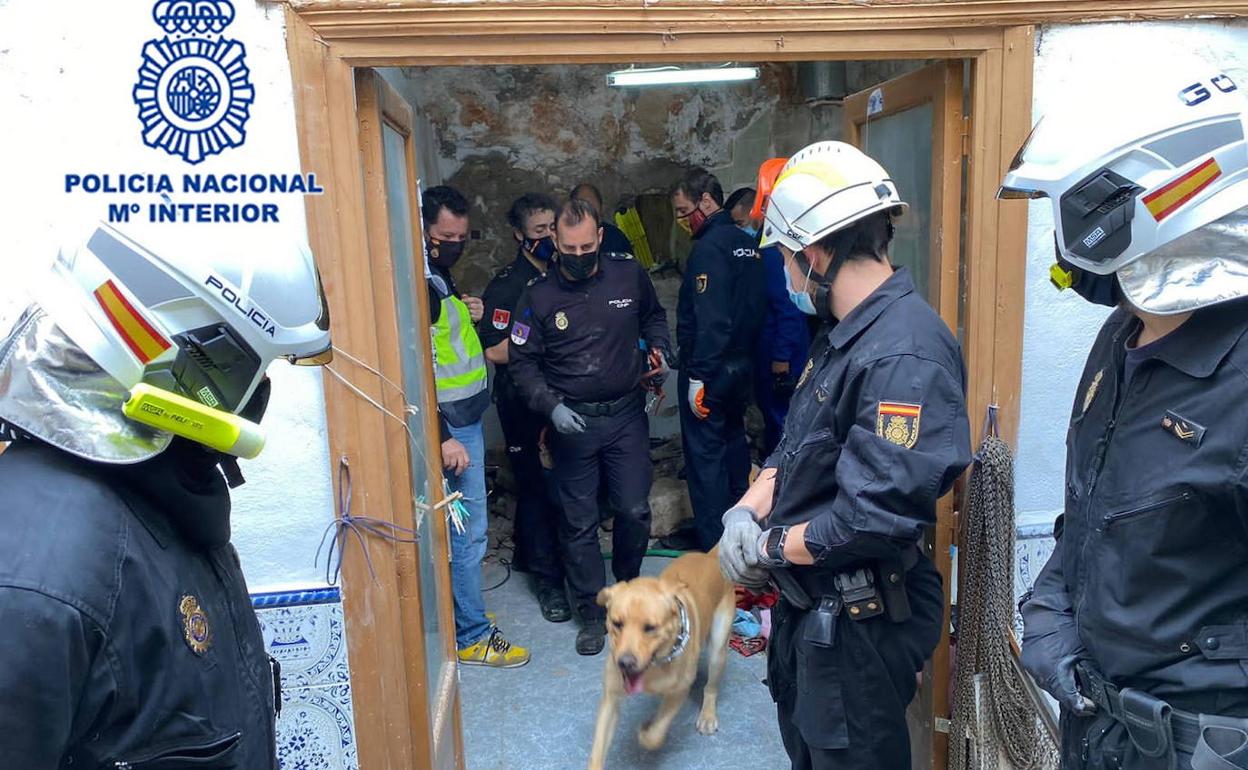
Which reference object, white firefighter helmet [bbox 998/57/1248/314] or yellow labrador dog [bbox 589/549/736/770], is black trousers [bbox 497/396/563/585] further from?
white firefighter helmet [bbox 998/57/1248/314]

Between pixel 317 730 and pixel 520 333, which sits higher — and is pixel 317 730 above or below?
below

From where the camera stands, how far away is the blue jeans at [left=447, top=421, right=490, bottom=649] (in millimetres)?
4137

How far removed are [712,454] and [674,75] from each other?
2517 mm

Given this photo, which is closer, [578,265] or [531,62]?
[531,62]

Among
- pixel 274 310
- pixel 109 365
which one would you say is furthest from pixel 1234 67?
pixel 109 365

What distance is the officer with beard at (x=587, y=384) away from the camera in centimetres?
433

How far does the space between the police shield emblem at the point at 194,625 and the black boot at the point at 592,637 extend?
3062 mm

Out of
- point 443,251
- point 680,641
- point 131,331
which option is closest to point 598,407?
point 443,251

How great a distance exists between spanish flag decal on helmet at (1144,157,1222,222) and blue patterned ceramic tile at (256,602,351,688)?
2.23m

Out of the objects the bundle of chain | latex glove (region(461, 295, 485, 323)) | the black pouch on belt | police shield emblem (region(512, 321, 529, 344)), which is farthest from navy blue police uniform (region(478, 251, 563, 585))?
the black pouch on belt

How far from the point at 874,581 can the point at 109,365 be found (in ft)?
5.87

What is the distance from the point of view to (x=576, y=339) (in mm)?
4355

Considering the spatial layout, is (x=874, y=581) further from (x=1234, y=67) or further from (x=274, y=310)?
(x=1234, y=67)

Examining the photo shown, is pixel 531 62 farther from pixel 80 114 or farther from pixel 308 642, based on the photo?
pixel 308 642
